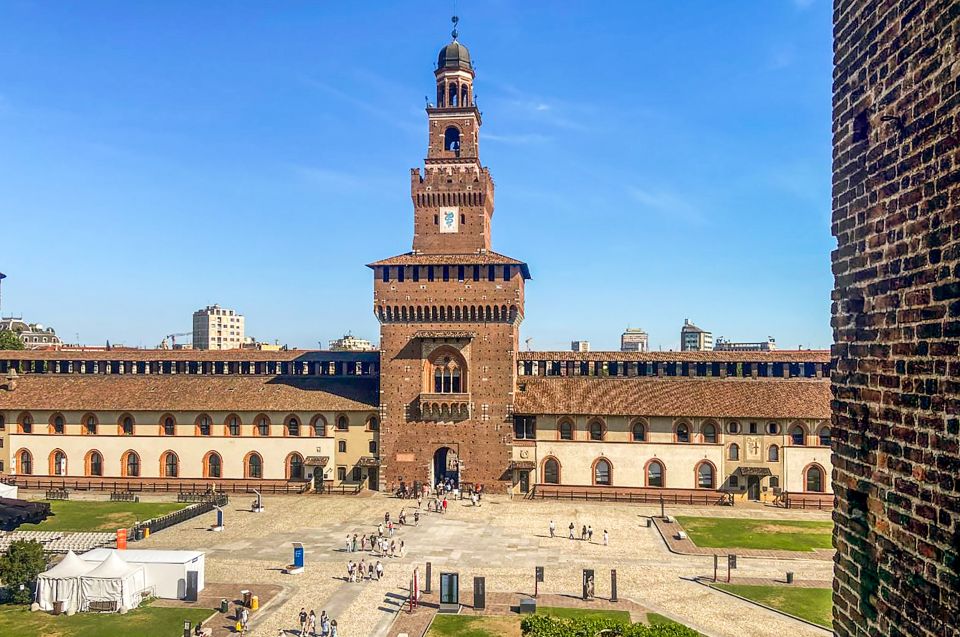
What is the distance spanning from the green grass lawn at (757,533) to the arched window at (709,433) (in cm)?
834

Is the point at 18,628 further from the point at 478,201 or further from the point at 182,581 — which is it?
the point at 478,201

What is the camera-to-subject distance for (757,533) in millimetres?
48688

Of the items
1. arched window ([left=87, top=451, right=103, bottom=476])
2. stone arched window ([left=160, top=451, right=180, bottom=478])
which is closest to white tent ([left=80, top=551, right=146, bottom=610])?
stone arched window ([left=160, top=451, right=180, bottom=478])

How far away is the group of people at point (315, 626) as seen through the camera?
101ft

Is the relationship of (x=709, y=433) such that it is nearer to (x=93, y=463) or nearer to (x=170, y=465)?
(x=170, y=465)

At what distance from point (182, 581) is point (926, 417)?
118ft

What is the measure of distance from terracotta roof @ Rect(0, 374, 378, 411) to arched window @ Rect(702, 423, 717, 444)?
90.2 feet

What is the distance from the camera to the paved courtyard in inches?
1332

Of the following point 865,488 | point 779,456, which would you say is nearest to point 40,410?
point 779,456

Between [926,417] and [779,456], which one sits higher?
[926,417]

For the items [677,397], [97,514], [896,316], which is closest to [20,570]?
[97,514]

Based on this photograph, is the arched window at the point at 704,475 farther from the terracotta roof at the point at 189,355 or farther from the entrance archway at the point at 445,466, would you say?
the terracotta roof at the point at 189,355

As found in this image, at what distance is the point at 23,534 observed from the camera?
47.3m

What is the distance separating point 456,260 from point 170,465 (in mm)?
30355
